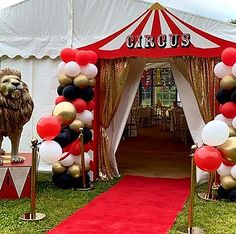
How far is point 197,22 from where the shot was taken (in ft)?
21.3

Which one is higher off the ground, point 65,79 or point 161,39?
point 161,39

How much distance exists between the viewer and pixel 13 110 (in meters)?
5.55

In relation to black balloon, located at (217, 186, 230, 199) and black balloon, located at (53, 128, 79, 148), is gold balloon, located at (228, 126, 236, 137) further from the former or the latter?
black balloon, located at (53, 128, 79, 148)

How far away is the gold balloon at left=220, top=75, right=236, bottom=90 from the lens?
5.62 metres

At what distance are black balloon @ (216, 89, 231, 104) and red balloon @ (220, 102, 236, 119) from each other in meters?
0.07

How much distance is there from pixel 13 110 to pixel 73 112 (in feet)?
2.95

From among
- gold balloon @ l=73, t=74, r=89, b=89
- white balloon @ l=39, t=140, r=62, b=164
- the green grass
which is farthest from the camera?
gold balloon @ l=73, t=74, r=89, b=89

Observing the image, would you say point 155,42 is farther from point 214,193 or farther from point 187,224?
point 187,224

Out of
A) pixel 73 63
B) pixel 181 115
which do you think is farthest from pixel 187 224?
pixel 181 115

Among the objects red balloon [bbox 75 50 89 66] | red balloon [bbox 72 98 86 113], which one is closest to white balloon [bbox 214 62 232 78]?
red balloon [bbox 75 50 89 66]

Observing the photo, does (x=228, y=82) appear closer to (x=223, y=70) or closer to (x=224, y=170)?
(x=223, y=70)

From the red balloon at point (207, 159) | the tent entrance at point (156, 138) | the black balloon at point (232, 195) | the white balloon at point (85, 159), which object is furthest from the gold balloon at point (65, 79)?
the black balloon at point (232, 195)

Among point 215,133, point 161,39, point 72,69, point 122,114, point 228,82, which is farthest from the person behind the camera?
point 122,114

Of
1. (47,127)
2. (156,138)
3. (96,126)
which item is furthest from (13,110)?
(156,138)
